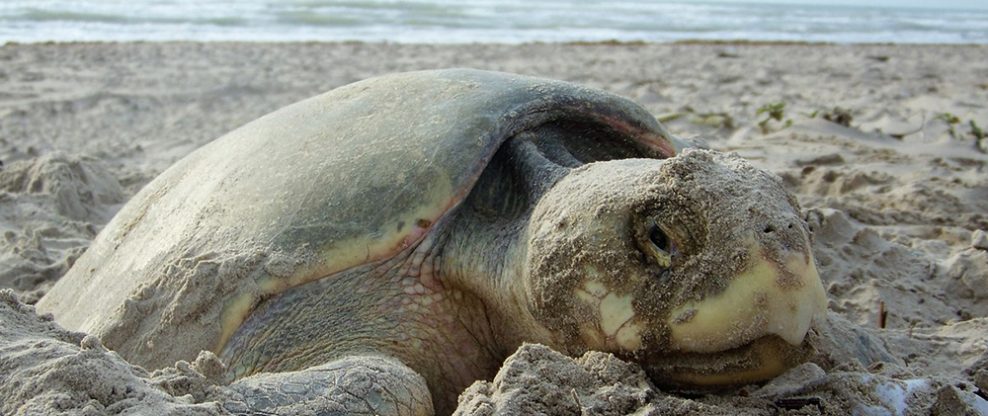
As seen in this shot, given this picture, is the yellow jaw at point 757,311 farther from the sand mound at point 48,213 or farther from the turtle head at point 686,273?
the sand mound at point 48,213

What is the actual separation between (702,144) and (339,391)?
1.83 meters

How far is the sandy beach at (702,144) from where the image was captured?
167cm

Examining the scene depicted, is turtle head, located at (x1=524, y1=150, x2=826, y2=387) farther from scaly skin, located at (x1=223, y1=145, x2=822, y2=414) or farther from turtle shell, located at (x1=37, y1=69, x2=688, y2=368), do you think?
turtle shell, located at (x1=37, y1=69, x2=688, y2=368)

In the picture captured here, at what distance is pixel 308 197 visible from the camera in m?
2.12

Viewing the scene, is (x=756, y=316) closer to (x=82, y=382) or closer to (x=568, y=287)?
(x=568, y=287)

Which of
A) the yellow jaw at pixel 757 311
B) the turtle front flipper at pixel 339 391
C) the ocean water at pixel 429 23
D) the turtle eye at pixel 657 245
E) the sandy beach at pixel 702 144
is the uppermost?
the turtle eye at pixel 657 245

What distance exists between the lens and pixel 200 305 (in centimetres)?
203

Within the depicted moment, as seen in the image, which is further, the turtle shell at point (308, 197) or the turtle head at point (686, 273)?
the turtle shell at point (308, 197)

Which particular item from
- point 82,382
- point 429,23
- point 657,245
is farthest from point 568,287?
point 429,23

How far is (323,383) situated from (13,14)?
15.5 metres

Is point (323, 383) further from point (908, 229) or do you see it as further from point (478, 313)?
point (908, 229)

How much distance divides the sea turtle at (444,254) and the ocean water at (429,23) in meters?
11.0

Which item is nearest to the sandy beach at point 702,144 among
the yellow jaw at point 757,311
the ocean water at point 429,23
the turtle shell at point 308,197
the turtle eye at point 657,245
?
the yellow jaw at point 757,311

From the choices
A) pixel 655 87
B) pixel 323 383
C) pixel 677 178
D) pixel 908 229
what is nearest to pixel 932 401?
pixel 677 178
